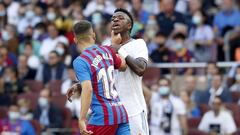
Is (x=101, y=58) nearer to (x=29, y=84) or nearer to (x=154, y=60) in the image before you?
(x=154, y=60)

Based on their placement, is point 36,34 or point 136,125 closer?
point 136,125

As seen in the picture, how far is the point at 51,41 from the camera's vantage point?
65.5ft

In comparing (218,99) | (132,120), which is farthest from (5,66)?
(132,120)

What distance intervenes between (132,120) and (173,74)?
753cm

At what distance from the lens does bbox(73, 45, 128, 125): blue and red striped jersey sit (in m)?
9.19

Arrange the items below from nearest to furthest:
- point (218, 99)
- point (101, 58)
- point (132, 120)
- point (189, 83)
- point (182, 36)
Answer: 1. point (101, 58)
2. point (132, 120)
3. point (218, 99)
4. point (189, 83)
5. point (182, 36)

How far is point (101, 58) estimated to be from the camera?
364 inches

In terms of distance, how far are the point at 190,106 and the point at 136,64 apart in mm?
6808

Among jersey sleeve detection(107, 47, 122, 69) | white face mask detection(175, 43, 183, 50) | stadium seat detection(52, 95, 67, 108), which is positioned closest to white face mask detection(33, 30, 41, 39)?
stadium seat detection(52, 95, 67, 108)

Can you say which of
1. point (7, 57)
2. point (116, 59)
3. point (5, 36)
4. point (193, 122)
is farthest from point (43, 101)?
point (116, 59)

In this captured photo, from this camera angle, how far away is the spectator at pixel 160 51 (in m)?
17.8

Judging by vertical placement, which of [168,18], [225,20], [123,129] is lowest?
[123,129]

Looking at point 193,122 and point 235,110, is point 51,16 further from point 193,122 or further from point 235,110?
point 235,110

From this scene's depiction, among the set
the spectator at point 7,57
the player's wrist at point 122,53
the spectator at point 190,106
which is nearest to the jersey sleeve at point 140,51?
the player's wrist at point 122,53
